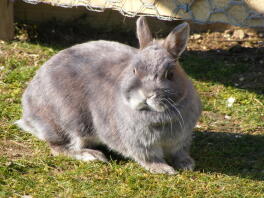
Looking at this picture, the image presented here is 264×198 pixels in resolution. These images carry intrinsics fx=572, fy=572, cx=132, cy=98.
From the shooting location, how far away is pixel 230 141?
15.1 ft

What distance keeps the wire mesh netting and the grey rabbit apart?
1176 millimetres

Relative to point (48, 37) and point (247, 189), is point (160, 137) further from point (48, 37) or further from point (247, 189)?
point (48, 37)

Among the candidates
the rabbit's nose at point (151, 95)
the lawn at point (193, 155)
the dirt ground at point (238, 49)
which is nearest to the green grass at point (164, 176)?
the lawn at point (193, 155)

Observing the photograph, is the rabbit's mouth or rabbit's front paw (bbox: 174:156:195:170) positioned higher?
the rabbit's mouth

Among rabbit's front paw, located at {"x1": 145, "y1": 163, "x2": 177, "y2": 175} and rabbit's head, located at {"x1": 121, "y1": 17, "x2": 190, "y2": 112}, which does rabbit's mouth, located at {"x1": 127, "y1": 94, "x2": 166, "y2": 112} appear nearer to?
rabbit's head, located at {"x1": 121, "y1": 17, "x2": 190, "y2": 112}

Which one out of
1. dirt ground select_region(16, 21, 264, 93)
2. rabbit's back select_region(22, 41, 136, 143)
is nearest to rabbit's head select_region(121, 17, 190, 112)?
rabbit's back select_region(22, 41, 136, 143)

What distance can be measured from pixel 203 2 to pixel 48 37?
2.27m

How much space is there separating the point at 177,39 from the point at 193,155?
1.01 metres

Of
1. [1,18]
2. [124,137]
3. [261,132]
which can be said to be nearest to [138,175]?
[124,137]

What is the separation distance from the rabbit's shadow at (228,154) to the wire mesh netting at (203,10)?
1.12m

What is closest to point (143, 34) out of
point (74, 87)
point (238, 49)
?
point (74, 87)

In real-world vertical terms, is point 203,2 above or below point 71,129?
above

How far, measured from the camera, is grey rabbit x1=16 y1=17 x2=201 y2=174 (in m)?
3.71

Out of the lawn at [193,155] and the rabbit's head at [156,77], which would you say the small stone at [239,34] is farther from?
the rabbit's head at [156,77]
